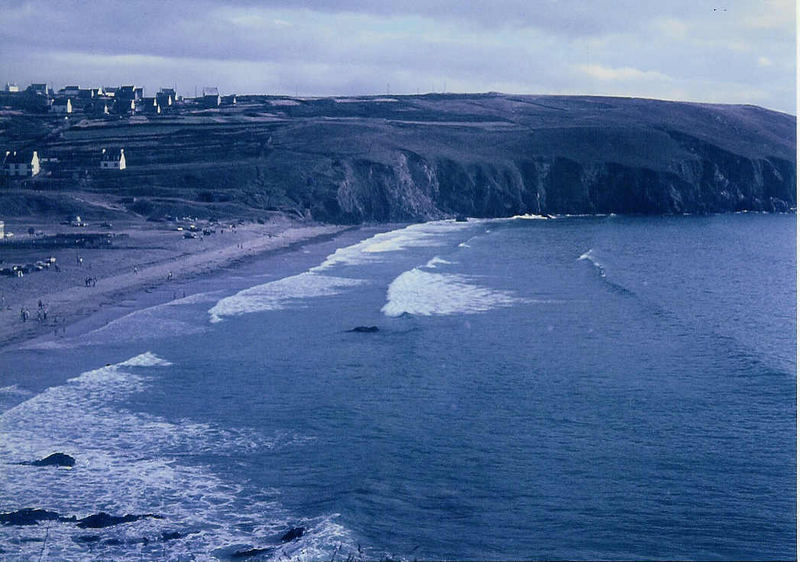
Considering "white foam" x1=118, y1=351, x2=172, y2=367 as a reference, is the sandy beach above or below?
above

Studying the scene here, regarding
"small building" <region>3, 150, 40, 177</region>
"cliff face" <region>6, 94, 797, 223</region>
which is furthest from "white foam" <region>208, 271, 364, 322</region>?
"small building" <region>3, 150, 40, 177</region>

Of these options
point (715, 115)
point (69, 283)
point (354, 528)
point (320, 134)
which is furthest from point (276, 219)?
point (715, 115)

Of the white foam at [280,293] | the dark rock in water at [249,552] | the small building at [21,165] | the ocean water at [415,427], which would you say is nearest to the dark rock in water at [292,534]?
the ocean water at [415,427]

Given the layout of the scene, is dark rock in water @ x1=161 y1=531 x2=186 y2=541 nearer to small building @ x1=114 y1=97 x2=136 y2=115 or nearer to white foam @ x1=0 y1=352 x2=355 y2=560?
white foam @ x1=0 y1=352 x2=355 y2=560

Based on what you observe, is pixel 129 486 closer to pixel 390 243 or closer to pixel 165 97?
pixel 390 243

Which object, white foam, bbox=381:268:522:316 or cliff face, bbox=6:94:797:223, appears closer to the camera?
white foam, bbox=381:268:522:316

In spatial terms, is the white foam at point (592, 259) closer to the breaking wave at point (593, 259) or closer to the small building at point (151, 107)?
the breaking wave at point (593, 259)
